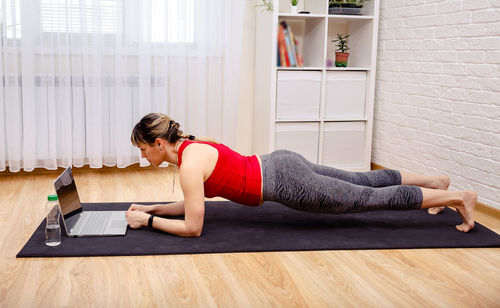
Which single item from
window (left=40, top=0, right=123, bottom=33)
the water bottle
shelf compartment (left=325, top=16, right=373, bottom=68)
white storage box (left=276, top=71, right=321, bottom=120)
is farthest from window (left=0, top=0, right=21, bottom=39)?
shelf compartment (left=325, top=16, right=373, bottom=68)

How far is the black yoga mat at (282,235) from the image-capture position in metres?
2.25

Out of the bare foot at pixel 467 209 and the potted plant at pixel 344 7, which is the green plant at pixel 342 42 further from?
the bare foot at pixel 467 209

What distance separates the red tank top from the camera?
2.34 meters

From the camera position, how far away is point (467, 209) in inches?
98.8

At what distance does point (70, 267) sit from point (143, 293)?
38 cm

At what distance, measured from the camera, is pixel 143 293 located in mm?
1868

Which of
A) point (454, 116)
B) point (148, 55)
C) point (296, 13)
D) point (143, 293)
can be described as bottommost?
point (143, 293)

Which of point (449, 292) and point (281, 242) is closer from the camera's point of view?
point (449, 292)

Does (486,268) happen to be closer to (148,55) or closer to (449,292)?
(449,292)

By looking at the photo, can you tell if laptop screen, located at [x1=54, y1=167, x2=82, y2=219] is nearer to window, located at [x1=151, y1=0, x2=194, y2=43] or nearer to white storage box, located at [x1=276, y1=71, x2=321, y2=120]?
window, located at [x1=151, y1=0, x2=194, y2=43]

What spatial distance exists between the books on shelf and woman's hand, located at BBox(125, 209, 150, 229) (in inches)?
69.5

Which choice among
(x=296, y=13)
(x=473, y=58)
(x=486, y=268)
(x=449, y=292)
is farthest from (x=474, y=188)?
(x=296, y=13)

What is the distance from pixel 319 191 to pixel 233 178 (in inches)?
14.7

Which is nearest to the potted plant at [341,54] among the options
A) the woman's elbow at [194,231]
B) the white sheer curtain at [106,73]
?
the white sheer curtain at [106,73]
